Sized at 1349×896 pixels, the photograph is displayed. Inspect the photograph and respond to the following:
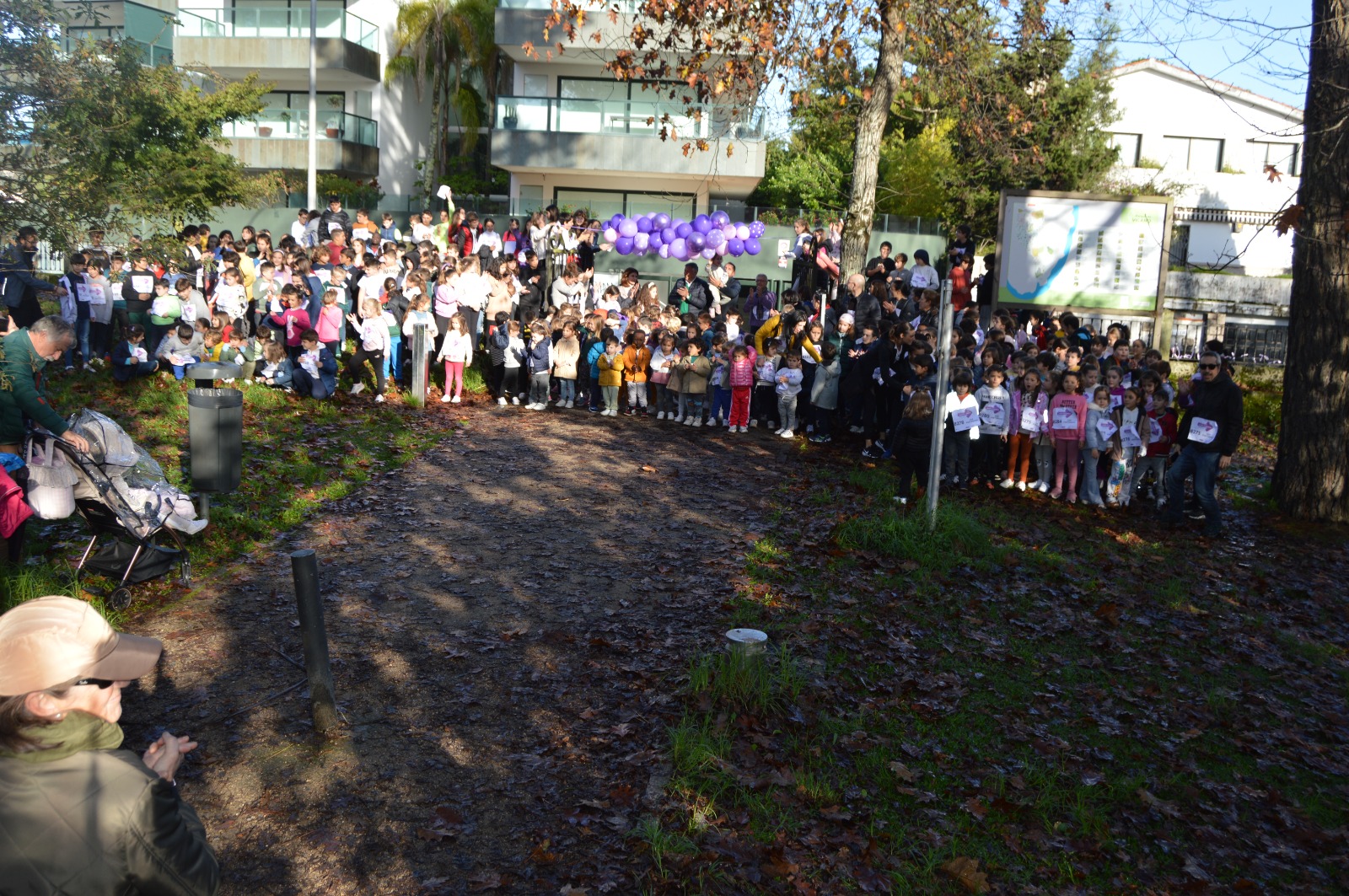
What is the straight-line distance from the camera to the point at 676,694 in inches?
269

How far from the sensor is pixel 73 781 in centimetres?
267

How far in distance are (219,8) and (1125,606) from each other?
118 feet

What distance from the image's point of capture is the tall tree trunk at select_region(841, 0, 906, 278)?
16844mm

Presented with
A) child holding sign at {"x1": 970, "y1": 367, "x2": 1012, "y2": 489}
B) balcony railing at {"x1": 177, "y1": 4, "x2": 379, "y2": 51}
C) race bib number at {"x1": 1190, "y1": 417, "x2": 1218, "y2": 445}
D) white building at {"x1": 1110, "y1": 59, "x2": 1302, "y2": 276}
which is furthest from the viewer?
white building at {"x1": 1110, "y1": 59, "x2": 1302, "y2": 276}

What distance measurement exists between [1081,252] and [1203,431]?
4.43 m

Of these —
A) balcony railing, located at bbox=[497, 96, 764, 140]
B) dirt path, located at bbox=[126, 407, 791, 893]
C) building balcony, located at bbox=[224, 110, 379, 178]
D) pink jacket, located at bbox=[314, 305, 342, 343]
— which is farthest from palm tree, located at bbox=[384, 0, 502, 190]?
dirt path, located at bbox=[126, 407, 791, 893]

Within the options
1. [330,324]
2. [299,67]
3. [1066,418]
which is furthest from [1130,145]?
[330,324]

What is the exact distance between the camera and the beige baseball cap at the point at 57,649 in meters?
2.67

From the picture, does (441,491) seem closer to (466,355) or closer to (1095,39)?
(466,355)

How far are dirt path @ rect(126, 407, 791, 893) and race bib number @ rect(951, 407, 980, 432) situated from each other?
9.02 feet

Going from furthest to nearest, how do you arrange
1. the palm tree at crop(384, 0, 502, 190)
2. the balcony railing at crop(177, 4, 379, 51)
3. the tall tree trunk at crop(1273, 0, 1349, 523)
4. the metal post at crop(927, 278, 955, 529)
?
the palm tree at crop(384, 0, 502, 190)
the balcony railing at crop(177, 4, 379, 51)
the tall tree trunk at crop(1273, 0, 1349, 523)
the metal post at crop(927, 278, 955, 529)

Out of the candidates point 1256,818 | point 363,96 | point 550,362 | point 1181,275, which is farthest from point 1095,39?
point 363,96

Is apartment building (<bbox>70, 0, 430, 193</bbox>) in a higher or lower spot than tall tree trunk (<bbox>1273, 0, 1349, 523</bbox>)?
higher

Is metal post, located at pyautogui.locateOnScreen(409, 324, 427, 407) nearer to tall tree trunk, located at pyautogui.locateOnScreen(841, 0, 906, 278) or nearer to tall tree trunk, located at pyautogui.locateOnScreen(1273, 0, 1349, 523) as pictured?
tall tree trunk, located at pyautogui.locateOnScreen(841, 0, 906, 278)
